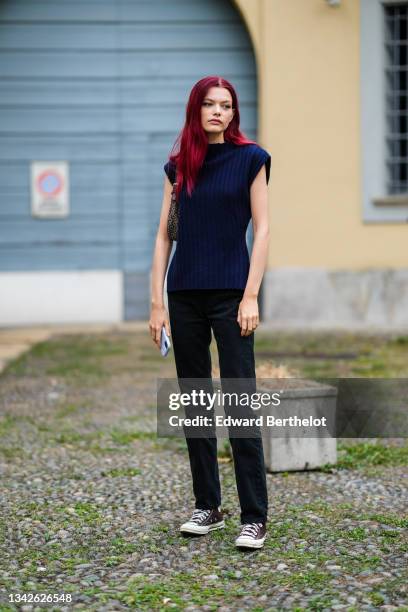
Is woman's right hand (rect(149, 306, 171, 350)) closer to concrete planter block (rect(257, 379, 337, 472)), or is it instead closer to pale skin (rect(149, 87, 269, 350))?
pale skin (rect(149, 87, 269, 350))

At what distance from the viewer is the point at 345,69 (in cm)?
1255

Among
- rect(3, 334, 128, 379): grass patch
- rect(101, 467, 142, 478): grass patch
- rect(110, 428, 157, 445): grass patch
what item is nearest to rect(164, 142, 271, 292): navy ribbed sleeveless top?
rect(101, 467, 142, 478): grass patch

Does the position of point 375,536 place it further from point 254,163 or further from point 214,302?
point 254,163

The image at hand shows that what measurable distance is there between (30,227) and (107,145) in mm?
1291

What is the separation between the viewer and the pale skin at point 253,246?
4180mm

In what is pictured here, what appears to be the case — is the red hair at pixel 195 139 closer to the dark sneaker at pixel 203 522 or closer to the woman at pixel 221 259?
the woman at pixel 221 259

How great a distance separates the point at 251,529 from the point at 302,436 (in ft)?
4.85

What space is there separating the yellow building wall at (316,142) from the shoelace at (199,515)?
829cm

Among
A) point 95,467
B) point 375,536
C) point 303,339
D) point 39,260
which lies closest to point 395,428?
point 95,467

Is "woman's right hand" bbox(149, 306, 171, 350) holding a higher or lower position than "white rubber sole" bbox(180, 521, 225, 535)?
higher

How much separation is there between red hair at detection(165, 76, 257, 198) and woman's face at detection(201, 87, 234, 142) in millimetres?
16

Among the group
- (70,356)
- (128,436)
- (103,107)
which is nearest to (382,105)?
(103,107)

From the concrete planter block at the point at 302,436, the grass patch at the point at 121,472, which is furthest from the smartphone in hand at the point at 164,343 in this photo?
the grass patch at the point at 121,472

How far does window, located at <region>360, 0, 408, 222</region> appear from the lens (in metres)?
12.5
